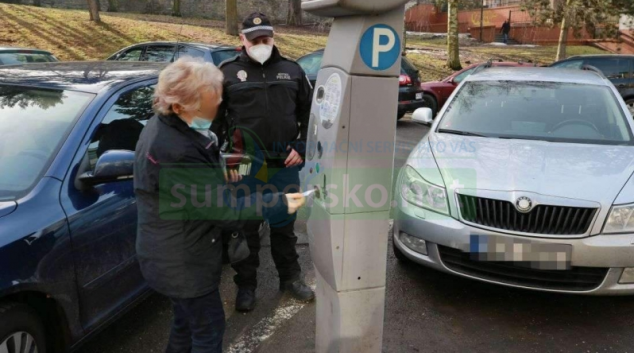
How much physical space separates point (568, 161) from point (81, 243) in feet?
9.55

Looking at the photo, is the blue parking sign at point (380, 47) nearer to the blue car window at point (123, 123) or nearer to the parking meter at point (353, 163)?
the parking meter at point (353, 163)

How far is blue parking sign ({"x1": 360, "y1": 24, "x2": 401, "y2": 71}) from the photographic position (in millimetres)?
1886

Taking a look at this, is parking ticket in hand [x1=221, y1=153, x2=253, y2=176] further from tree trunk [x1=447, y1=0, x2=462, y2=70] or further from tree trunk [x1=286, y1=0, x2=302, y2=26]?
tree trunk [x1=286, y1=0, x2=302, y2=26]

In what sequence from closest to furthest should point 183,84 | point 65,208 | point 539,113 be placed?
point 183,84 → point 65,208 → point 539,113

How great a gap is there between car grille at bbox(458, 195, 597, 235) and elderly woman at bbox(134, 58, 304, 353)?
4.60ft

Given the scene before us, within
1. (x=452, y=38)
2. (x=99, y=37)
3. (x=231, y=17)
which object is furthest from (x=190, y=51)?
(x=452, y=38)

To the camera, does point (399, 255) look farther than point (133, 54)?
No

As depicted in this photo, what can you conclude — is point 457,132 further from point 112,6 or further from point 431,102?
point 112,6

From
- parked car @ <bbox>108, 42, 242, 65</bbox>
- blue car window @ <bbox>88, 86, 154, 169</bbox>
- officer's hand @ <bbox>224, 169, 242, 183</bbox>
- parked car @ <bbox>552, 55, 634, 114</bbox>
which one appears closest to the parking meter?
officer's hand @ <bbox>224, 169, 242, 183</bbox>

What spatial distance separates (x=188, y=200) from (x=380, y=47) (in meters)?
0.92

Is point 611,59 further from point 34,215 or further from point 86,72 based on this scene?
point 34,215

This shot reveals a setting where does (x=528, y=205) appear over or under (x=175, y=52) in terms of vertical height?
under

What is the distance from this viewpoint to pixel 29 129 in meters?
2.65

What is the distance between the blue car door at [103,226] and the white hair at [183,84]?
80cm
